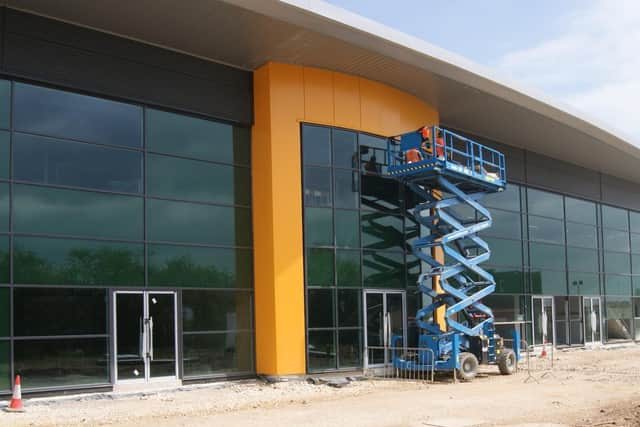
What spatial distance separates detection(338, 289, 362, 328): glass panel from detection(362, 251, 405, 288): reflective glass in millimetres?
540

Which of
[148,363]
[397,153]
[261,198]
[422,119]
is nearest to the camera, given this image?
[148,363]

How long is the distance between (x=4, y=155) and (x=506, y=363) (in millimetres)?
13989

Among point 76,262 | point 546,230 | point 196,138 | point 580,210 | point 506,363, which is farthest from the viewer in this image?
point 580,210

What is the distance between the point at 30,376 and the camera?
14297 mm

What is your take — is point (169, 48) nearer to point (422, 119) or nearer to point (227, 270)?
point (227, 270)

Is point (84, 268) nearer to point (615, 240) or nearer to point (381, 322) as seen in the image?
point (381, 322)

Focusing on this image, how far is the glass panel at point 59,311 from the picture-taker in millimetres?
14320

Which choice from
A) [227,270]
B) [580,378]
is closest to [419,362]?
[580,378]

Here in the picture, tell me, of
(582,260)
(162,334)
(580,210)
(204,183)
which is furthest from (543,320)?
(162,334)

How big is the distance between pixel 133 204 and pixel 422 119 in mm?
10007

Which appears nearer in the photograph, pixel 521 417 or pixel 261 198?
pixel 521 417

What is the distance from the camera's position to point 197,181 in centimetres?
1772

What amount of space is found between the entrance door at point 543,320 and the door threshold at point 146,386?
16.5 metres

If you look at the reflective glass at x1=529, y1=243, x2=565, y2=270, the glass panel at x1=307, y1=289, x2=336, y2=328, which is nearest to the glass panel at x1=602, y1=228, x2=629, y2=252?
the reflective glass at x1=529, y1=243, x2=565, y2=270
